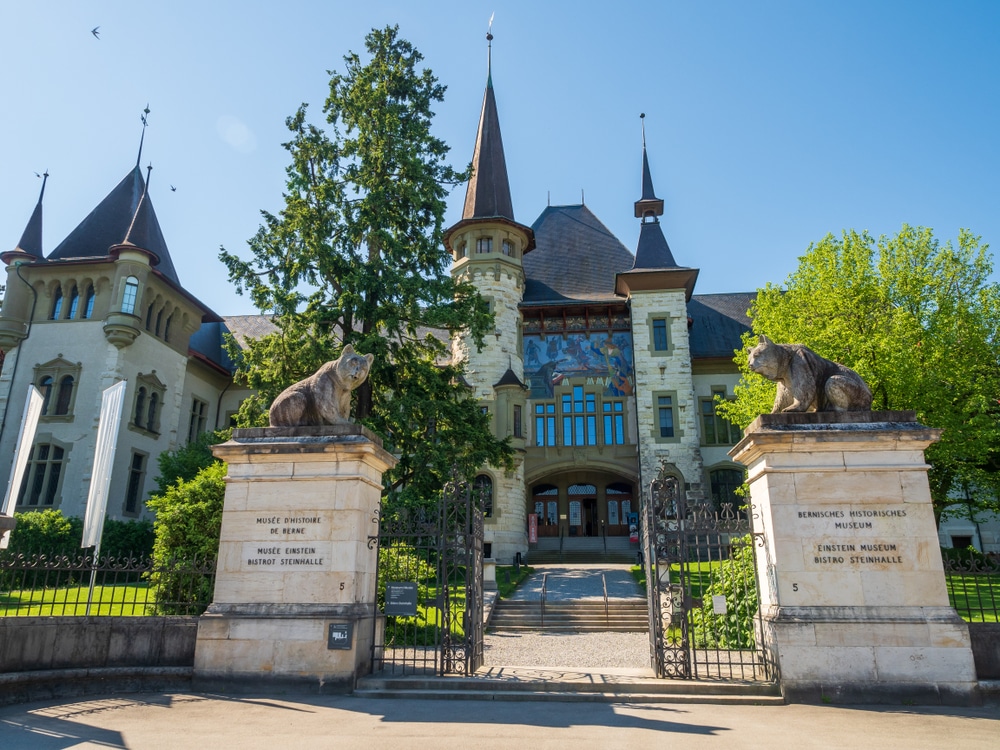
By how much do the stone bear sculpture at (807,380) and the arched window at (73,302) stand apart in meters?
27.0

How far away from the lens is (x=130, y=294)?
87.5 ft

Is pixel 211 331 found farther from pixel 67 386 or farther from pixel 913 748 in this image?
pixel 913 748

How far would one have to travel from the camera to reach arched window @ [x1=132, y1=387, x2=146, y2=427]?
1074 inches

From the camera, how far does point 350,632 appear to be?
311 inches

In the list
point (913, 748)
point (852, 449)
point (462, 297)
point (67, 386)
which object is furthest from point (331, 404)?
point (67, 386)

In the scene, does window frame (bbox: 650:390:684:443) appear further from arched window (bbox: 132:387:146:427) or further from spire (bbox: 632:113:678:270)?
arched window (bbox: 132:387:146:427)

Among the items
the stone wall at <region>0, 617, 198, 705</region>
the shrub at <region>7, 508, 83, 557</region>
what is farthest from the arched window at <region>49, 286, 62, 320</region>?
the stone wall at <region>0, 617, 198, 705</region>

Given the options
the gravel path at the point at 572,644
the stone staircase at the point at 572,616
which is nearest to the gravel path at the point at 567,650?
the gravel path at the point at 572,644

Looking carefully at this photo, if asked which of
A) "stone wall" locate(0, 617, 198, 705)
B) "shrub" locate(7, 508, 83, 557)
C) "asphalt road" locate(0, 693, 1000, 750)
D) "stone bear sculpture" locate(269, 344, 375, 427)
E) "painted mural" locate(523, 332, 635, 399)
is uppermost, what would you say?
"painted mural" locate(523, 332, 635, 399)

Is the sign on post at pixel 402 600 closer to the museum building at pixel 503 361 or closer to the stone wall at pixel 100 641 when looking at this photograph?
the stone wall at pixel 100 641

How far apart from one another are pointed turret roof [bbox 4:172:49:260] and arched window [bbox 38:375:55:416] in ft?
16.6

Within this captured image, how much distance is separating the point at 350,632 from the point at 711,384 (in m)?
27.2

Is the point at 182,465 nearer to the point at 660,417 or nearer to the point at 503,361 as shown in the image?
the point at 503,361

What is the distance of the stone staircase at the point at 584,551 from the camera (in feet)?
91.4
